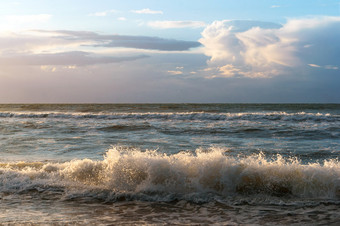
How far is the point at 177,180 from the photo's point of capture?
6.82 meters

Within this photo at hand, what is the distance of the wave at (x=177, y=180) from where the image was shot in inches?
253

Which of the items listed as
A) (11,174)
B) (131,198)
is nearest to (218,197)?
(131,198)

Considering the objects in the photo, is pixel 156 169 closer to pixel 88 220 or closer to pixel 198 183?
pixel 198 183

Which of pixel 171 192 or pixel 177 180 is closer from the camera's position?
pixel 171 192

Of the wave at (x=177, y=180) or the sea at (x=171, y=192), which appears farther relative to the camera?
the wave at (x=177, y=180)

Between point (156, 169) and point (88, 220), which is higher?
point (156, 169)

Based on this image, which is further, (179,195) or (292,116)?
(292,116)

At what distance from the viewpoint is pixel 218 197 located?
6.27 m

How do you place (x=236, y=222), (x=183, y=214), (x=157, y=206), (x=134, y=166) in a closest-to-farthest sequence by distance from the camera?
(x=236, y=222) < (x=183, y=214) < (x=157, y=206) < (x=134, y=166)

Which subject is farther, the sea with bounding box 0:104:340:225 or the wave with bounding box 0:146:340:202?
the wave with bounding box 0:146:340:202

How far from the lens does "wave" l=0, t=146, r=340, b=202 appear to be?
21.1 ft

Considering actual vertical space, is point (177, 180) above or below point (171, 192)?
above

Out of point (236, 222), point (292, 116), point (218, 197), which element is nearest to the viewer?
point (236, 222)

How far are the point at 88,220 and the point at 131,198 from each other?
135 cm
